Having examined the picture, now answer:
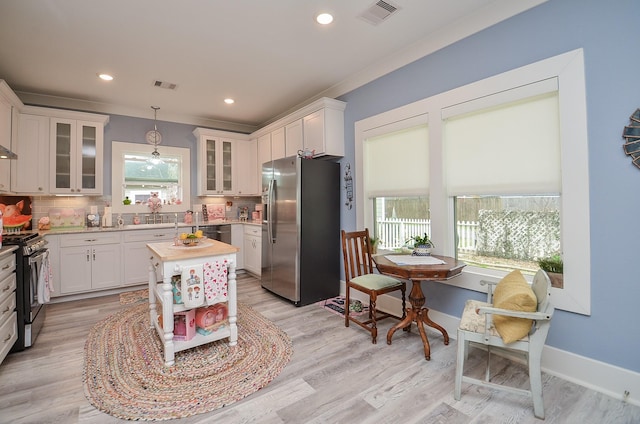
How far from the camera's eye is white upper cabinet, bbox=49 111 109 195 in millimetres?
4199

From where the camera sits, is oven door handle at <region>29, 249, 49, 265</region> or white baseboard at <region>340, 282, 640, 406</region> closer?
white baseboard at <region>340, 282, 640, 406</region>

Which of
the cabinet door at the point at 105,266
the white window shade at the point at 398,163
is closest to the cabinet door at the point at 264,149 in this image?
the white window shade at the point at 398,163

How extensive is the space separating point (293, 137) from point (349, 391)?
3412 mm

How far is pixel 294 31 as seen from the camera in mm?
2857

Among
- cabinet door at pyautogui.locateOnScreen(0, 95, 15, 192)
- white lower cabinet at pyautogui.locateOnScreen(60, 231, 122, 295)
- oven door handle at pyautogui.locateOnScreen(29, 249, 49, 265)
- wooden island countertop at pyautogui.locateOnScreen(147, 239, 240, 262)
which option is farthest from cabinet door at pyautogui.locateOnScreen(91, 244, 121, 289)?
wooden island countertop at pyautogui.locateOnScreen(147, 239, 240, 262)

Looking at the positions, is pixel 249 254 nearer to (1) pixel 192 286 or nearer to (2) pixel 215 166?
(2) pixel 215 166

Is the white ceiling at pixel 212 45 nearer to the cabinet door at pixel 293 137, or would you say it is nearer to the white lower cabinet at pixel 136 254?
the cabinet door at pixel 293 137

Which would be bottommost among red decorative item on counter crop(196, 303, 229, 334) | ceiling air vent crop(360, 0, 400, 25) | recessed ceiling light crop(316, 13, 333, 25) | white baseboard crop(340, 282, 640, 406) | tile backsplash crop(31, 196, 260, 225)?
white baseboard crop(340, 282, 640, 406)

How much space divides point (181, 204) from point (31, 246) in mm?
2614

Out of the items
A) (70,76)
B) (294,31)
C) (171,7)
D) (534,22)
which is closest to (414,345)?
(534,22)

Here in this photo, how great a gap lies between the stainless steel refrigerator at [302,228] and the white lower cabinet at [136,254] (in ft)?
5.98

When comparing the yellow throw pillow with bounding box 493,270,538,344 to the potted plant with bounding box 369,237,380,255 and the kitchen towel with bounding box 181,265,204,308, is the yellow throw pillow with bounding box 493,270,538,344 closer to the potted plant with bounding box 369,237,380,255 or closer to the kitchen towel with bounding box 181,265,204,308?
the potted plant with bounding box 369,237,380,255

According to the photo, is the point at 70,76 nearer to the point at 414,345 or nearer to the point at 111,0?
the point at 111,0

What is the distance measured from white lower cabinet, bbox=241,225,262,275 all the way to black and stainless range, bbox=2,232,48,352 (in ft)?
8.69
